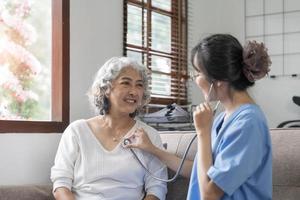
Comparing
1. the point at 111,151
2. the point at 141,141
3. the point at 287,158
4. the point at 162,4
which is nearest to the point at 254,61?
the point at 287,158

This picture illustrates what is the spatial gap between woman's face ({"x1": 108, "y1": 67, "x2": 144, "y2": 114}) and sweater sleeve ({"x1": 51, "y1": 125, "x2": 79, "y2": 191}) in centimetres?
23

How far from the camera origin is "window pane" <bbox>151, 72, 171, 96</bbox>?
3.55m

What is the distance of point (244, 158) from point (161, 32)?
252cm

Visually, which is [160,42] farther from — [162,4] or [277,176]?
[277,176]

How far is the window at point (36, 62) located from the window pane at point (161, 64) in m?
1.06

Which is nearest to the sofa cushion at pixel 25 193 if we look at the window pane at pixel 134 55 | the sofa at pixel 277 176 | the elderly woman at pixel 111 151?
the sofa at pixel 277 176

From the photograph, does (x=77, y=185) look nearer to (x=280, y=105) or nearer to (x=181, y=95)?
(x=181, y=95)

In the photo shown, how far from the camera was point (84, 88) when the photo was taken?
2.74 metres

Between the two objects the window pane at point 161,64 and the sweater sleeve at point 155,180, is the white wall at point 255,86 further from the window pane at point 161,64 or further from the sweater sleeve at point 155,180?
the sweater sleeve at point 155,180

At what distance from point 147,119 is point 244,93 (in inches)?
58.9

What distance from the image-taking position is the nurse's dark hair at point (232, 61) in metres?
1.34

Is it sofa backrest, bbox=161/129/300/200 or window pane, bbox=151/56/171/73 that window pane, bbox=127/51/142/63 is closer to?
window pane, bbox=151/56/171/73

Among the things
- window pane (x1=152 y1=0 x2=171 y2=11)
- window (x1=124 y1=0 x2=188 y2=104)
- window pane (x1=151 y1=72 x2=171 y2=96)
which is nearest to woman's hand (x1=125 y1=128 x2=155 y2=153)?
window (x1=124 y1=0 x2=188 y2=104)

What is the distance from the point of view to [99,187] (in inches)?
78.9
